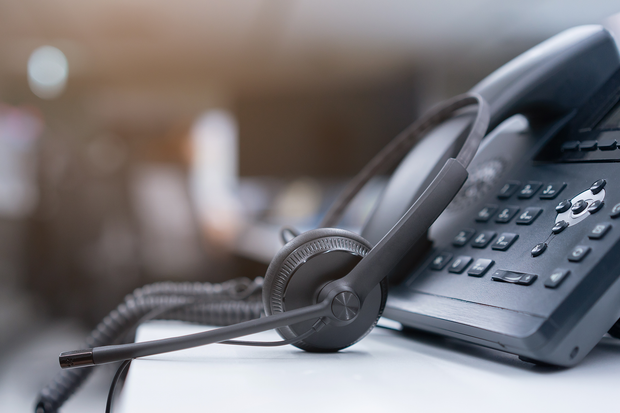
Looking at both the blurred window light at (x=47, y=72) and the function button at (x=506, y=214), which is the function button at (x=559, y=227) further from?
the blurred window light at (x=47, y=72)

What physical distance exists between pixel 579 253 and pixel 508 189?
0.31ft

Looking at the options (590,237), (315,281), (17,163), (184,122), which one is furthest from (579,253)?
(184,122)

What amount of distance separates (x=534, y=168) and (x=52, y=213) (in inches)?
144

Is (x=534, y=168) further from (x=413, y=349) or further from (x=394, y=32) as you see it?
(x=394, y=32)

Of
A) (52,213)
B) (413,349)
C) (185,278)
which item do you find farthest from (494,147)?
(52,213)

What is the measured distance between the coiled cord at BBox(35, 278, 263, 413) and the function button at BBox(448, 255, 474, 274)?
14cm

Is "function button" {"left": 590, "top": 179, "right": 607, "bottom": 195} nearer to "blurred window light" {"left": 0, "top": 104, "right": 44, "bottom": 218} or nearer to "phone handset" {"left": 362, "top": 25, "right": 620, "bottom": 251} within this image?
"phone handset" {"left": 362, "top": 25, "right": 620, "bottom": 251}

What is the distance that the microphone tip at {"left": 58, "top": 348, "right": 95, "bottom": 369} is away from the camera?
196 mm

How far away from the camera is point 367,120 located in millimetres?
4133

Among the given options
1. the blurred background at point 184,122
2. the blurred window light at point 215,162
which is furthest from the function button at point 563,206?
the blurred window light at point 215,162

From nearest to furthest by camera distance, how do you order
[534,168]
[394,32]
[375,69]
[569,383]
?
1. [569,383]
2. [534,168]
3. [394,32]
4. [375,69]

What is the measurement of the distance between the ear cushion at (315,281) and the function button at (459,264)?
0.16 feet

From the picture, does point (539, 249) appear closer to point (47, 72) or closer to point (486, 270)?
point (486, 270)

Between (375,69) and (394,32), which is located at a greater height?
(394,32)
